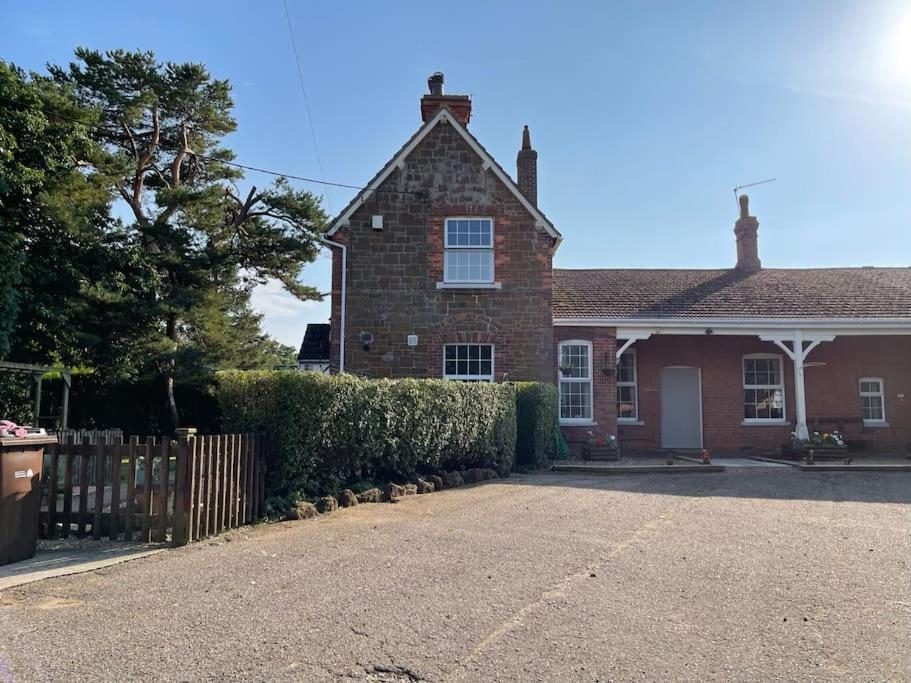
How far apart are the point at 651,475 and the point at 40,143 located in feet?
52.7

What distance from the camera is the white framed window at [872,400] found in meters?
18.4

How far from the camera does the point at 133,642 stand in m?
4.22

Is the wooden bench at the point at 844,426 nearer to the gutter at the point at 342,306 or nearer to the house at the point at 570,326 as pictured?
the house at the point at 570,326

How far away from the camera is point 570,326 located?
16.9m

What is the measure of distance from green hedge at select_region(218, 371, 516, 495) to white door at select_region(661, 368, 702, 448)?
7.81 meters

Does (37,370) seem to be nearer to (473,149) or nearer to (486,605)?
(473,149)

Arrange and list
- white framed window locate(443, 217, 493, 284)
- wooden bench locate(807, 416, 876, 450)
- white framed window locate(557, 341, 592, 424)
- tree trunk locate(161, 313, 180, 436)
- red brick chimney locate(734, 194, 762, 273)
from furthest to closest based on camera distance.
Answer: red brick chimney locate(734, 194, 762, 273) → wooden bench locate(807, 416, 876, 450) → white framed window locate(557, 341, 592, 424) → tree trunk locate(161, 313, 180, 436) → white framed window locate(443, 217, 493, 284)

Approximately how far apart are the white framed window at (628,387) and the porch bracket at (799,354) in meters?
3.49

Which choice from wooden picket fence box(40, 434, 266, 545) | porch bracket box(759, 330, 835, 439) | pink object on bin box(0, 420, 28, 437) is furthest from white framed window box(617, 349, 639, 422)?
pink object on bin box(0, 420, 28, 437)

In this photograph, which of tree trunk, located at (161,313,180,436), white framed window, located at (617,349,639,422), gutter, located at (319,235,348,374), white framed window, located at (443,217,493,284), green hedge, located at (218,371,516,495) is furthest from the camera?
white framed window, located at (617,349,639,422)

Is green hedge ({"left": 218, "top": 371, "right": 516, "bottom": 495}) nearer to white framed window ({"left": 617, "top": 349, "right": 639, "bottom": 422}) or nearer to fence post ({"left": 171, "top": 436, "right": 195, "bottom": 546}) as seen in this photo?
fence post ({"left": 171, "top": 436, "right": 195, "bottom": 546})

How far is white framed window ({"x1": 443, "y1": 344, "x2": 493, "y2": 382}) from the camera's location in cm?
1623

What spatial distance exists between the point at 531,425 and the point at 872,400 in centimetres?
1124

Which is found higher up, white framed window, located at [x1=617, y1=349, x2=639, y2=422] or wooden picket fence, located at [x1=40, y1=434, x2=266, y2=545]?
white framed window, located at [x1=617, y1=349, x2=639, y2=422]
